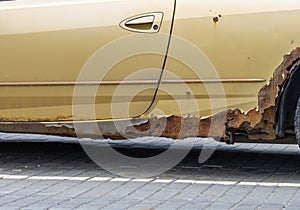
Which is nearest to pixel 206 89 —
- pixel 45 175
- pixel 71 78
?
pixel 71 78

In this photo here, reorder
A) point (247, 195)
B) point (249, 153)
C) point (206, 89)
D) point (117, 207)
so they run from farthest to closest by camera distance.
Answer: point (249, 153)
point (206, 89)
point (247, 195)
point (117, 207)

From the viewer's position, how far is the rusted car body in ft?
18.0

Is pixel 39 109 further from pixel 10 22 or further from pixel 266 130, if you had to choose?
pixel 266 130

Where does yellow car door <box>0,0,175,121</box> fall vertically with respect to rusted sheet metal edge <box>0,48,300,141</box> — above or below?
above

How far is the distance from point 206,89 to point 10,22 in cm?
157

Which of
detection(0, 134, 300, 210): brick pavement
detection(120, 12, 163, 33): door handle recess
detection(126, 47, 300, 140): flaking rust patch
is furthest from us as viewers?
detection(120, 12, 163, 33): door handle recess

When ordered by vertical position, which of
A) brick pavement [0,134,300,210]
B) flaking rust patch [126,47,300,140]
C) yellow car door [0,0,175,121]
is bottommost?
brick pavement [0,134,300,210]

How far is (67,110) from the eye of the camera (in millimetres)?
5848

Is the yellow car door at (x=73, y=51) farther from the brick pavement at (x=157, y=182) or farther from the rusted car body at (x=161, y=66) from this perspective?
the brick pavement at (x=157, y=182)

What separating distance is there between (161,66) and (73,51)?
67cm

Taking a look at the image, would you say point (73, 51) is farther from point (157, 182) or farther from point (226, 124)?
point (226, 124)

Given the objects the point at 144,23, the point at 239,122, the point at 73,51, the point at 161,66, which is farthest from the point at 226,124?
the point at 73,51

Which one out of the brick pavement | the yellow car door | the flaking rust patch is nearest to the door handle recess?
the yellow car door

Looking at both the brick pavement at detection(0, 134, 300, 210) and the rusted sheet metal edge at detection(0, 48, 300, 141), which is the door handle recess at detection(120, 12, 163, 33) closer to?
the rusted sheet metal edge at detection(0, 48, 300, 141)
